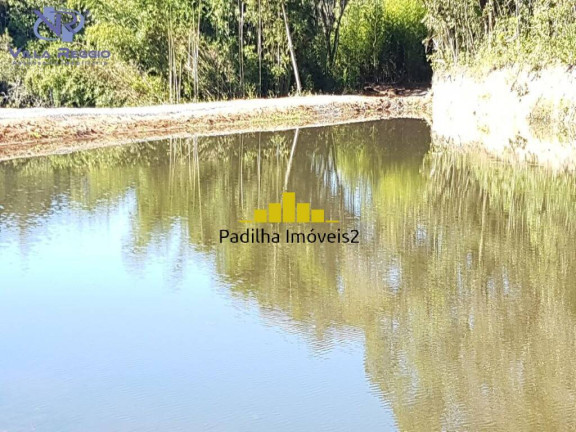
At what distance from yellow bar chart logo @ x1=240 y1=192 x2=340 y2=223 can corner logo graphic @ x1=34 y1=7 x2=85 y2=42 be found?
2054cm

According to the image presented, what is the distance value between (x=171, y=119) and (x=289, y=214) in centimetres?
1138

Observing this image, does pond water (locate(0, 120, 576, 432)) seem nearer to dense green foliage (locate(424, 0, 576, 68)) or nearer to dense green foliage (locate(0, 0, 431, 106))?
dense green foliage (locate(424, 0, 576, 68))

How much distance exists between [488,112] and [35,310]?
17.6m

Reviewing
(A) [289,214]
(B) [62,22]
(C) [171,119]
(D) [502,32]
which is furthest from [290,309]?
(B) [62,22]

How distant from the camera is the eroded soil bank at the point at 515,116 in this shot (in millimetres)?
15281

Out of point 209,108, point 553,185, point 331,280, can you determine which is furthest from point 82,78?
point 331,280

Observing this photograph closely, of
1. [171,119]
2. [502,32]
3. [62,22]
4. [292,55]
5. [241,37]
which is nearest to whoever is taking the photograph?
[171,119]

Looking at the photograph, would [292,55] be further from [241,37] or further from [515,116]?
[515,116]

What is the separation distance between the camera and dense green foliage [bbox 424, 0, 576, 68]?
19.2 m

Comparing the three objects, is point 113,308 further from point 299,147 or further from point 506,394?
point 299,147

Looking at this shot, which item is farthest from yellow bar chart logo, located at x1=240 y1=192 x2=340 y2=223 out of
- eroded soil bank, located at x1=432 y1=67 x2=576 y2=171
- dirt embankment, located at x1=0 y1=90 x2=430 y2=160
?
dirt embankment, located at x1=0 y1=90 x2=430 y2=160

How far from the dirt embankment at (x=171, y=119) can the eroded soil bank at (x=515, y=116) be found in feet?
7.21

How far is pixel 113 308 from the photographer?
6680 mm

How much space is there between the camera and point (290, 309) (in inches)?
259
